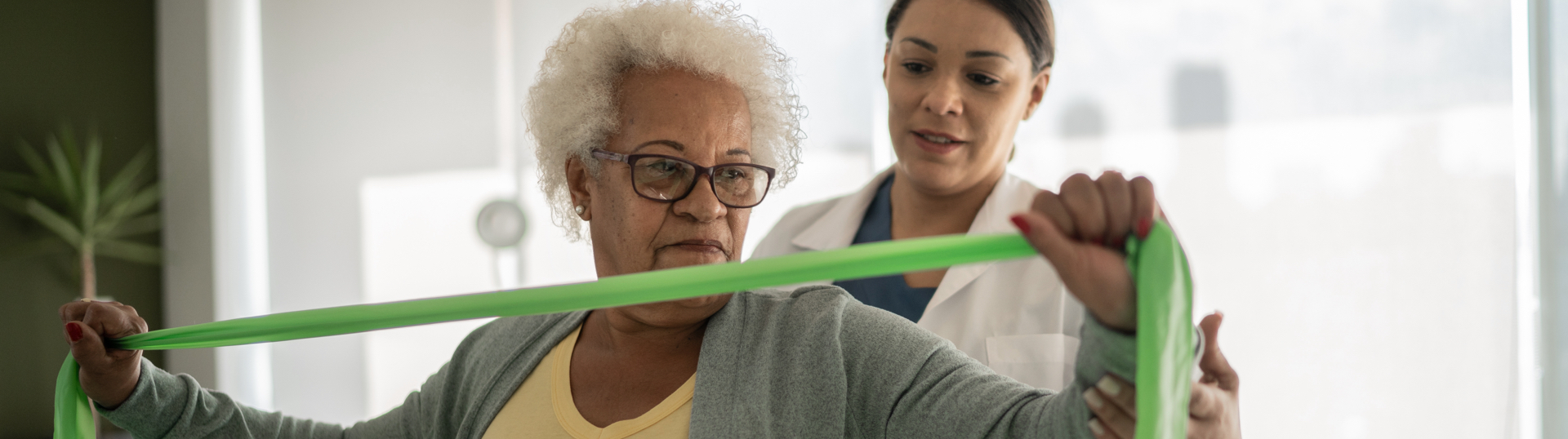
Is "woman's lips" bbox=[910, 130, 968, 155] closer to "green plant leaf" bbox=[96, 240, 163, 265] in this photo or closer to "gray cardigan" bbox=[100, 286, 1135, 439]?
"gray cardigan" bbox=[100, 286, 1135, 439]

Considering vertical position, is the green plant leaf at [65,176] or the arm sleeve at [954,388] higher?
the green plant leaf at [65,176]

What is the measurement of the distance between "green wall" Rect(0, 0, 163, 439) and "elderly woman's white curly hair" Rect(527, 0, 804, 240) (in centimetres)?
437

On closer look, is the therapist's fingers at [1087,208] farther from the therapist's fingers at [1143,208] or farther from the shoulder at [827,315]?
the shoulder at [827,315]

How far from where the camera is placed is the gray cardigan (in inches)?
31.1

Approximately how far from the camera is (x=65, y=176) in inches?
163

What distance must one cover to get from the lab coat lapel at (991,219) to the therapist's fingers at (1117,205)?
1.01m

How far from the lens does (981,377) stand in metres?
0.86

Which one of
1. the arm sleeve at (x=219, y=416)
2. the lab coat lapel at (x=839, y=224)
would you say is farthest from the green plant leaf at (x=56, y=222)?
the lab coat lapel at (x=839, y=224)

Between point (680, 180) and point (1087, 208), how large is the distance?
→ 544 millimetres

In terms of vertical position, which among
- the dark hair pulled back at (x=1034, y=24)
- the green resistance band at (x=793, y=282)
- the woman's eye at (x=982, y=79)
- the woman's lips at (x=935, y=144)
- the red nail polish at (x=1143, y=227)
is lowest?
the green resistance band at (x=793, y=282)

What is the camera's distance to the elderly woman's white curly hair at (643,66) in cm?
114

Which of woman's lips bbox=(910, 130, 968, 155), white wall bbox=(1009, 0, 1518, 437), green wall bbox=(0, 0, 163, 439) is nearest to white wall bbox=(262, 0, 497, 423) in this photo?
green wall bbox=(0, 0, 163, 439)

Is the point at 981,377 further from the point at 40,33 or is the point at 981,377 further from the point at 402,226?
the point at 40,33

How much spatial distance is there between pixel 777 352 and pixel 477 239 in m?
3.64
